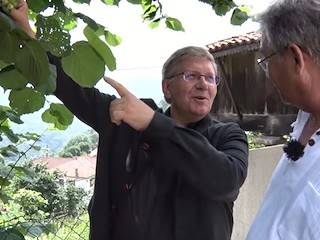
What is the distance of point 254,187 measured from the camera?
4453mm

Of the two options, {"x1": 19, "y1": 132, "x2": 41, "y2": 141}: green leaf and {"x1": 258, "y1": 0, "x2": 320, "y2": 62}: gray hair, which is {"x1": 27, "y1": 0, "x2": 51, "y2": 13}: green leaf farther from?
{"x1": 19, "y1": 132, "x2": 41, "y2": 141}: green leaf

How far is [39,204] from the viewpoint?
10.2 ft

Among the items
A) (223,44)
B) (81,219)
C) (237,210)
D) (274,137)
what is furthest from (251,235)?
(274,137)

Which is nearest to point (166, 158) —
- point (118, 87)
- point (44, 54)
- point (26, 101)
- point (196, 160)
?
point (196, 160)

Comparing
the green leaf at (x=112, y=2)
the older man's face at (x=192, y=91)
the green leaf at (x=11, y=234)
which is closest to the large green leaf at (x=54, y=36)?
the older man's face at (x=192, y=91)

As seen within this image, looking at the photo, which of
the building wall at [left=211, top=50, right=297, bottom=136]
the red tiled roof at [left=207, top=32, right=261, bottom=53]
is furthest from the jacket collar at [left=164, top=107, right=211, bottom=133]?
the building wall at [left=211, top=50, right=297, bottom=136]

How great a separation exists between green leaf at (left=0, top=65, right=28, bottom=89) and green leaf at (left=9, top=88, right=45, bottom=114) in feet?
0.70

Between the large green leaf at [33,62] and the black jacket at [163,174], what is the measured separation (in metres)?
0.37

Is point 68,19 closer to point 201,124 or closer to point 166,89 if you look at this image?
point 166,89

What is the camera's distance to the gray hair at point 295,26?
1179 mm

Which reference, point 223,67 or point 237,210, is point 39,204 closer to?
point 237,210

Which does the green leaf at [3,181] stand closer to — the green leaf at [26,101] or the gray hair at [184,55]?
the green leaf at [26,101]

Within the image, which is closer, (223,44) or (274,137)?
(223,44)

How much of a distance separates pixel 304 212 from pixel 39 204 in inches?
85.3
